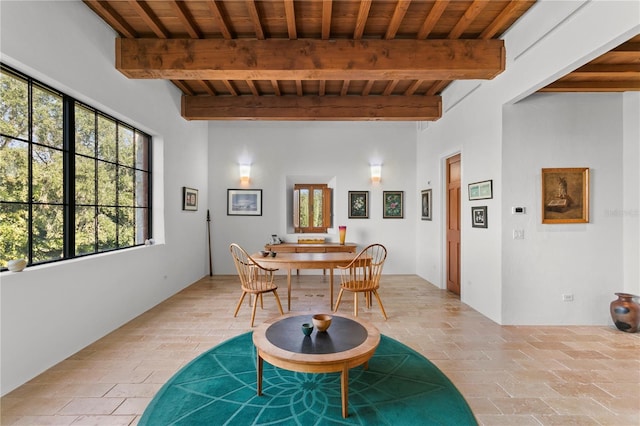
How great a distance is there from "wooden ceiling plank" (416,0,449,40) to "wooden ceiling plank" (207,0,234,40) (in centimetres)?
207

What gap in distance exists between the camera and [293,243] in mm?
6074

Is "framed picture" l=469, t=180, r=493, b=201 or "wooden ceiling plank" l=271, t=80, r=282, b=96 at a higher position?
"wooden ceiling plank" l=271, t=80, r=282, b=96

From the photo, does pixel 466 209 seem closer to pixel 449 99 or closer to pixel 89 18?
pixel 449 99

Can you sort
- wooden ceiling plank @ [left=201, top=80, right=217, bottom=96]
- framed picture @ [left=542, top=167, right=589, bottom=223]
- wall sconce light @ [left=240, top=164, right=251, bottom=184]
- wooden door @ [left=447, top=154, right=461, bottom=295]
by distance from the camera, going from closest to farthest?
framed picture @ [left=542, top=167, right=589, bottom=223] < wooden ceiling plank @ [left=201, top=80, right=217, bottom=96] < wooden door @ [left=447, top=154, right=461, bottom=295] < wall sconce light @ [left=240, top=164, right=251, bottom=184]

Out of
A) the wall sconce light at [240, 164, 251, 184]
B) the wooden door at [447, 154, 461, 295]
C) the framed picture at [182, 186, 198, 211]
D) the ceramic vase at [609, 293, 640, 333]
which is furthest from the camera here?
the wall sconce light at [240, 164, 251, 184]

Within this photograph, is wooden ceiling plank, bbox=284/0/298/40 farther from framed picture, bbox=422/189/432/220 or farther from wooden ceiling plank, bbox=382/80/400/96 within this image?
framed picture, bbox=422/189/432/220

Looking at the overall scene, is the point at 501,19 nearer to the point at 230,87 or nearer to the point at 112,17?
the point at 230,87

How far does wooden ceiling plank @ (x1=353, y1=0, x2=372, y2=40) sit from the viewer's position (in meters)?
2.66

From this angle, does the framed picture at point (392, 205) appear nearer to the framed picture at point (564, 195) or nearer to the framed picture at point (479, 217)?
the framed picture at point (479, 217)

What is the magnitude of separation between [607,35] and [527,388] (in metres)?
2.75

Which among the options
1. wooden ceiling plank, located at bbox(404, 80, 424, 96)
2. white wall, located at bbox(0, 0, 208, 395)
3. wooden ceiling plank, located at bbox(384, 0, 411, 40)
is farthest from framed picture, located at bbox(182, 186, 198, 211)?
wooden ceiling plank, located at bbox(404, 80, 424, 96)

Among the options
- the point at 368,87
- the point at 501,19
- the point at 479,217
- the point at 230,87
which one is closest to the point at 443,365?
the point at 479,217

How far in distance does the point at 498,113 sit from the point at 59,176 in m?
4.74

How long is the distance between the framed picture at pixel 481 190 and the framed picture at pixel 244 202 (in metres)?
4.01
